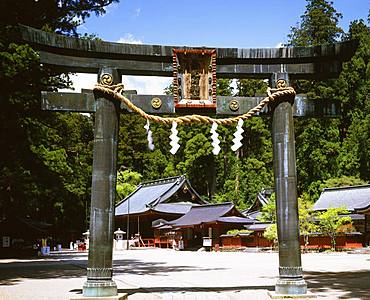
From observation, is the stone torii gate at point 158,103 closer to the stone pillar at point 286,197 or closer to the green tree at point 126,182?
the stone pillar at point 286,197

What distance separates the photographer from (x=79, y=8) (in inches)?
728

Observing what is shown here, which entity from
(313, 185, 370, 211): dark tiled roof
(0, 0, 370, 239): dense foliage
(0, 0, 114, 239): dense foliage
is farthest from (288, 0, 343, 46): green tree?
(0, 0, 114, 239): dense foliage

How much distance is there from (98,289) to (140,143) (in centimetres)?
5867

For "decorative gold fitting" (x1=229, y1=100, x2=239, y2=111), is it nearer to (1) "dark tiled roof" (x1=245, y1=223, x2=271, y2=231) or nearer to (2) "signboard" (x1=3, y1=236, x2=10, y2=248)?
(1) "dark tiled roof" (x1=245, y1=223, x2=271, y2=231)

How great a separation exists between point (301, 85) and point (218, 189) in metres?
17.3

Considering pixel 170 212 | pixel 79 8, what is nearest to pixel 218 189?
pixel 170 212

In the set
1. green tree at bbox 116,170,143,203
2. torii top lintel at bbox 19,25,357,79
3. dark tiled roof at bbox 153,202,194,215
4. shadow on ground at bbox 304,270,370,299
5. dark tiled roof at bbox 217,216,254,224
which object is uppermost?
green tree at bbox 116,170,143,203

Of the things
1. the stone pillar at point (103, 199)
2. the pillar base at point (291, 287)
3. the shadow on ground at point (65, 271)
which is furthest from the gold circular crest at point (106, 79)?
the shadow on ground at point (65, 271)

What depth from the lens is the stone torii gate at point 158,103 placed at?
25.4 feet

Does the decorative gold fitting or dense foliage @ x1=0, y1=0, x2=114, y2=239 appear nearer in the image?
the decorative gold fitting

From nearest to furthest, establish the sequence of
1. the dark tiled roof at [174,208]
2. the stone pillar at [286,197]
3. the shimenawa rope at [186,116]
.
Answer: the stone pillar at [286,197]
the shimenawa rope at [186,116]
the dark tiled roof at [174,208]

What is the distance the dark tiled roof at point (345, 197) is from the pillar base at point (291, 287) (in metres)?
29.0

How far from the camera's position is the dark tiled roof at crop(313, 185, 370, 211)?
3641 cm

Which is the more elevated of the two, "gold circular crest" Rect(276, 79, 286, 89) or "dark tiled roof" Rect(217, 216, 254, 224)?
"gold circular crest" Rect(276, 79, 286, 89)
